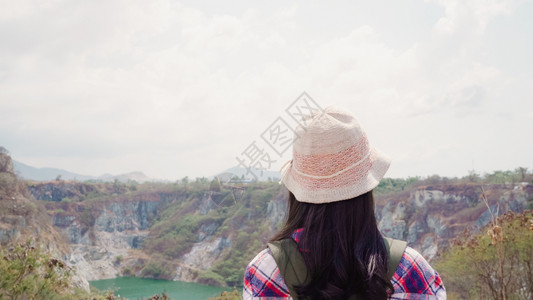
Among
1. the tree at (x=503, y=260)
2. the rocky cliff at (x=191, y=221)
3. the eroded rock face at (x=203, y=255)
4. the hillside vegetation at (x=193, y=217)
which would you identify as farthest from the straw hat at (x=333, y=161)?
the eroded rock face at (x=203, y=255)

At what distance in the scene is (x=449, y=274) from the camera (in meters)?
8.00

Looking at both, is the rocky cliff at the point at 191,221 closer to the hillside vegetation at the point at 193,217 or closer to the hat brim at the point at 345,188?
the hillside vegetation at the point at 193,217

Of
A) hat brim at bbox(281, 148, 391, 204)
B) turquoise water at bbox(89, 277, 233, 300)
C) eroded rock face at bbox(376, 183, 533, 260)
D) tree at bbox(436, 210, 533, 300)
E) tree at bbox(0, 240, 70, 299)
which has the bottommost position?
turquoise water at bbox(89, 277, 233, 300)

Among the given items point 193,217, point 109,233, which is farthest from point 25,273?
point 109,233

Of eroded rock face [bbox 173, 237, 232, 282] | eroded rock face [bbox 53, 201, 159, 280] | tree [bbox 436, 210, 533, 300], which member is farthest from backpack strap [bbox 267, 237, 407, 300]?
eroded rock face [bbox 53, 201, 159, 280]

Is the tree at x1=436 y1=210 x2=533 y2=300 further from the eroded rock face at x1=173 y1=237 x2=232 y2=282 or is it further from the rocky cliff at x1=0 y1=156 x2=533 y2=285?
the eroded rock face at x1=173 y1=237 x2=232 y2=282

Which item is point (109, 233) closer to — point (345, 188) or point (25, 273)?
point (25, 273)

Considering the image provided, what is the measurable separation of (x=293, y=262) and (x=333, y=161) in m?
0.19

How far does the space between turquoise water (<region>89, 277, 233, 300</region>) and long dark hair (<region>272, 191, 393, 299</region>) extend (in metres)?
24.5

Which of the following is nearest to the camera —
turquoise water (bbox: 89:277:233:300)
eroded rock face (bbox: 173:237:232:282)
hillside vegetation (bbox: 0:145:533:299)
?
hillside vegetation (bbox: 0:145:533:299)

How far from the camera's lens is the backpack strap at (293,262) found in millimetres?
708

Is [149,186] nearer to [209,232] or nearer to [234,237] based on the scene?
[209,232]

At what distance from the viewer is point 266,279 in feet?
2.35

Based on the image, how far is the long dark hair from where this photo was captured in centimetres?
71
